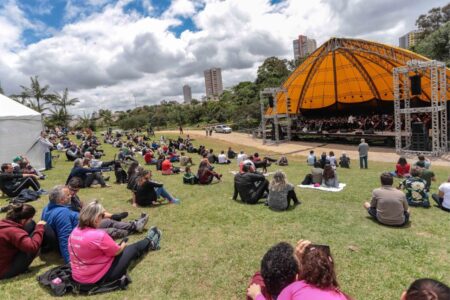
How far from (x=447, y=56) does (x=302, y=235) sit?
3810cm

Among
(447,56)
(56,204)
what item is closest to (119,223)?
(56,204)

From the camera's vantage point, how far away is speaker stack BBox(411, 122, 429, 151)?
60.3 feet

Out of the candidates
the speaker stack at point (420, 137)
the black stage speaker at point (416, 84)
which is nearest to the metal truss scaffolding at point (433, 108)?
the speaker stack at point (420, 137)

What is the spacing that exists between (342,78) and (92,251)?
30456 millimetres

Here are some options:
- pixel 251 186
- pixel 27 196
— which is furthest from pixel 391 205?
pixel 27 196

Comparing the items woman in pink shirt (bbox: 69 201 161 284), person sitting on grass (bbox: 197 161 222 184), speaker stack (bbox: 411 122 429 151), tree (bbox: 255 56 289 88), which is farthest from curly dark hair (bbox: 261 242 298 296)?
tree (bbox: 255 56 289 88)

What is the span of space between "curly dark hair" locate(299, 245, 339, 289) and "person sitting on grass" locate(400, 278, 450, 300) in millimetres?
484

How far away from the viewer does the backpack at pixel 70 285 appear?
11.8 ft

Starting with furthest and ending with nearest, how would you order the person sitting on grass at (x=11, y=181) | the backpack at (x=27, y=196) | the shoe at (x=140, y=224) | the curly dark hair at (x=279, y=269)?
the person sitting on grass at (x=11, y=181) < the backpack at (x=27, y=196) < the shoe at (x=140, y=224) < the curly dark hair at (x=279, y=269)

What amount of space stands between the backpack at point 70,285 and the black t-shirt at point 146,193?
336 cm

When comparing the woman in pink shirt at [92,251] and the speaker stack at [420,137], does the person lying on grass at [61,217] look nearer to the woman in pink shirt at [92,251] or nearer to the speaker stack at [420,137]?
the woman in pink shirt at [92,251]

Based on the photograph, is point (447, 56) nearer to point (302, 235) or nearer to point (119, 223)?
point (302, 235)

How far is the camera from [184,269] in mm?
4195

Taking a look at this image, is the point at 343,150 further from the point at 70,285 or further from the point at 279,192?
the point at 70,285
